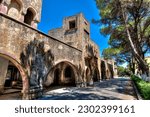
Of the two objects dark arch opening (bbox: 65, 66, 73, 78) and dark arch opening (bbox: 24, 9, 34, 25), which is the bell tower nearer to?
dark arch opening (bbox: 24, 9, 34, 25)

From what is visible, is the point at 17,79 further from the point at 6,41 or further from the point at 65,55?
the point at 6,41

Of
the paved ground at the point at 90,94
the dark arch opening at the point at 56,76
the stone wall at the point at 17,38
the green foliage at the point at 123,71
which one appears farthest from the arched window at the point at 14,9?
the green foliage at the point at 123,71

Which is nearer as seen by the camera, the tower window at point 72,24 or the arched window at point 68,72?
the arched window at point 68,72

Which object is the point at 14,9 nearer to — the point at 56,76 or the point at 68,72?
the point at 56,76

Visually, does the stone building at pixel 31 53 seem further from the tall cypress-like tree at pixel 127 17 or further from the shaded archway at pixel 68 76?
the tall cypress-like tree at pixel 127 17

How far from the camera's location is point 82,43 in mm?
16453

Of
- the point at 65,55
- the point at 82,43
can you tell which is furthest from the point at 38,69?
the point at 82,43

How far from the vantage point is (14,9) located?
1030 cm

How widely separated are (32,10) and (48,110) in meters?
10.6

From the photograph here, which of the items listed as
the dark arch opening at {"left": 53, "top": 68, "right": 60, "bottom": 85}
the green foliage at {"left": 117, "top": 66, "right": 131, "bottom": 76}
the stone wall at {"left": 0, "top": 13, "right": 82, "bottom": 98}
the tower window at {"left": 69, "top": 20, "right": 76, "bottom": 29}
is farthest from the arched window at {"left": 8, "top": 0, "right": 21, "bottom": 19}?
the green foliage at {"left": 117, "top": 66, "right": 131, "bottom": 76}

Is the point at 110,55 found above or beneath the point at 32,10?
beneath

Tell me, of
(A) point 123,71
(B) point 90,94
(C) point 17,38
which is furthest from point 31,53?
(A) point 123,71

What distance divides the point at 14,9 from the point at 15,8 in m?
0.15

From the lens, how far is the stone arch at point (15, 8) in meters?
10.0
